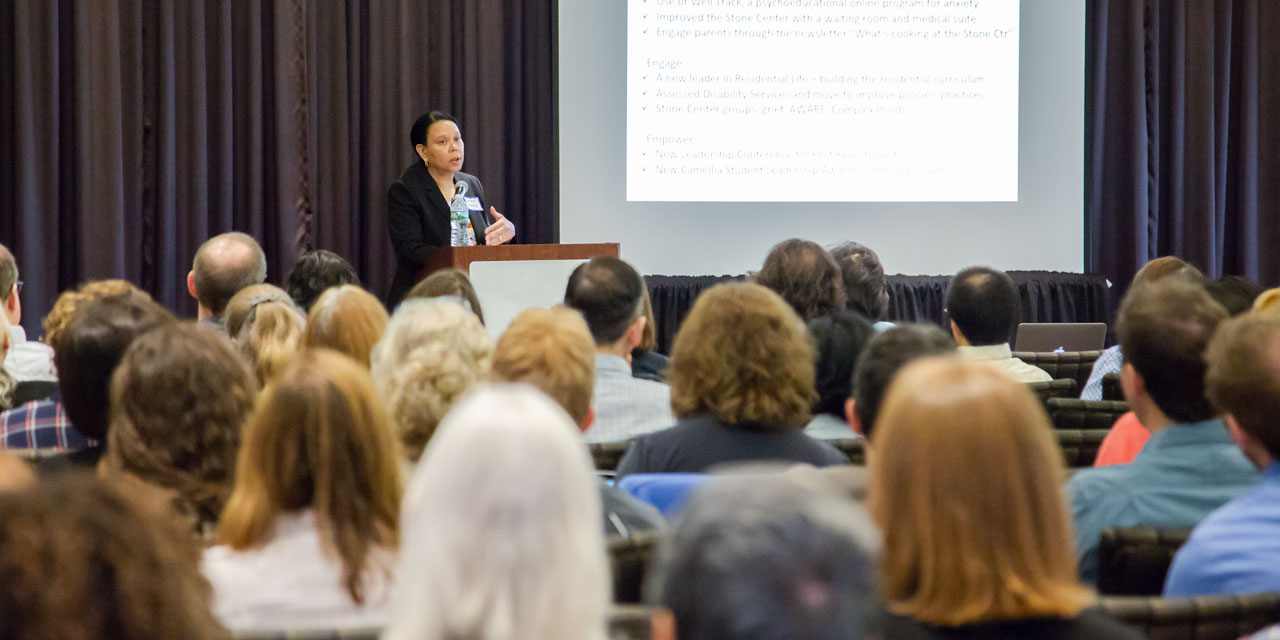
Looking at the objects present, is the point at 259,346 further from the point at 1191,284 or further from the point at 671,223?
the point at 671,223

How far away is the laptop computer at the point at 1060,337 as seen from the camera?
15.7 feet

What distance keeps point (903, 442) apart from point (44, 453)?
1.64 m

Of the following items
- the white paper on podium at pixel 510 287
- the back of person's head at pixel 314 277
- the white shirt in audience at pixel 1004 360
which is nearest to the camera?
the white shirt in audience at pixel 1004 360

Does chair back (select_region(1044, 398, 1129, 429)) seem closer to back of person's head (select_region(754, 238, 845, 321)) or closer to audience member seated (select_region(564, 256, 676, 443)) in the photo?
back of person's head (select_region(754, 238, 845, 321))

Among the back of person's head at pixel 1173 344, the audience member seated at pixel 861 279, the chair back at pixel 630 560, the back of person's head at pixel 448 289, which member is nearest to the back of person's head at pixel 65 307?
the back of person's head at pixel 448 289

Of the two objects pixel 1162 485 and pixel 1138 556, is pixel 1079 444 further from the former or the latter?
pixel 1138 556

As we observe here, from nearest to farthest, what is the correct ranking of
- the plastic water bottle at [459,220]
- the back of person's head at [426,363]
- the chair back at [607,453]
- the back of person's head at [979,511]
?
the back of person's head at [979,511] < the back of person's head at [426,363] < the chair back at [607,453] < the plastic water bottle at [459,220]

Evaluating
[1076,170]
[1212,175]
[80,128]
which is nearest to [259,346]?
[80,128]

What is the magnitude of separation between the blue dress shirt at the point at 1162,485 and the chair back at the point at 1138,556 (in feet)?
0.46

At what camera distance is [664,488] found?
6.82 ft

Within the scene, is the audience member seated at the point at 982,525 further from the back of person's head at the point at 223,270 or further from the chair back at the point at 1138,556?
the back of person's head at the point at 223,270

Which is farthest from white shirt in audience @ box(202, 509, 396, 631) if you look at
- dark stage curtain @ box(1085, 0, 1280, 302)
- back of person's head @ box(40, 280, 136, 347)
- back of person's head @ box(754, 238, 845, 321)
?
dark stage curtain @ box(1085, 0, 1280, 302)

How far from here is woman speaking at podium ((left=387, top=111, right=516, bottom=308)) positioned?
18.4 feet

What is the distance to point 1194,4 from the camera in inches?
277
